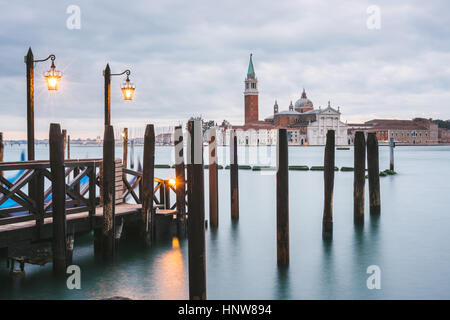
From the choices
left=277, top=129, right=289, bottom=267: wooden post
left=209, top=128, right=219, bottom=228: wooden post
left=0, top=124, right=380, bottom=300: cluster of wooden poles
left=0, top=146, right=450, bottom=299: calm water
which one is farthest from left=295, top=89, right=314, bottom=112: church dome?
left=277, top=129, right=289, bottom=267: wooden post

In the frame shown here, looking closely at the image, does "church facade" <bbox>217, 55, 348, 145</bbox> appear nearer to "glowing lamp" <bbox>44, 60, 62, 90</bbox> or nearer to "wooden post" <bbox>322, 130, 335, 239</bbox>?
"wooden post" <bbox>322, 130, 335, 239</bbox>

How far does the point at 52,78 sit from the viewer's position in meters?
7.88

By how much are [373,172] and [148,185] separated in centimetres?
626

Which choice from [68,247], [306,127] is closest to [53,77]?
[68,247]

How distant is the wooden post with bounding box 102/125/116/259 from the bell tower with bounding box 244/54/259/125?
11273cm

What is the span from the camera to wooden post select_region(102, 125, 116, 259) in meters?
7.04

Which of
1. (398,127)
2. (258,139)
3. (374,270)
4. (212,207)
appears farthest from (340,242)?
(398,127)

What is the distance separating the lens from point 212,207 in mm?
10602

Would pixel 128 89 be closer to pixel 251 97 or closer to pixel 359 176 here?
pixel 359 176

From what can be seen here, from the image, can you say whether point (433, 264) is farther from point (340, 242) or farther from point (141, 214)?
point (141, 214)
